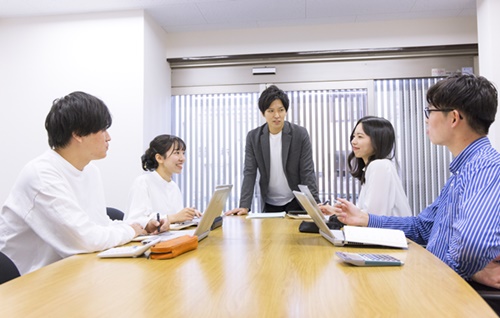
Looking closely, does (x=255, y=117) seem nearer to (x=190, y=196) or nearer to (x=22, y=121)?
(x=190, y=196)

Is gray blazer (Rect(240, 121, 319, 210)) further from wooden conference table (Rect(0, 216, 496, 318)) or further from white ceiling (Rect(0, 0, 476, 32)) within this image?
wooden conference table (Rect(0, 216, 496, 318))

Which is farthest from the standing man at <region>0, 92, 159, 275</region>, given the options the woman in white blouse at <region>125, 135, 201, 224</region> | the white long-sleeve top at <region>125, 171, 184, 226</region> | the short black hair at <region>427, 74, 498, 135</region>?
the short black hair at <region>427, 74, 498, 135</region>

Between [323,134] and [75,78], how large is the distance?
2586 millimetres

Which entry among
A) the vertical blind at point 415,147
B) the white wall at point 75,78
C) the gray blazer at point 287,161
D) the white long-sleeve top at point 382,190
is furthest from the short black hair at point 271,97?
the vertical blind at point 415,147

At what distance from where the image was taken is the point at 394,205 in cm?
212

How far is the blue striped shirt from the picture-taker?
42.4 inches

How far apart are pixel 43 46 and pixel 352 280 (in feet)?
12.7

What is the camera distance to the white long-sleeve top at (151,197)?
2260 mm

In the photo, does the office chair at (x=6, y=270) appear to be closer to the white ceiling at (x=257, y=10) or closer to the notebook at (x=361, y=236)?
the notebook at (x=361, y=236)

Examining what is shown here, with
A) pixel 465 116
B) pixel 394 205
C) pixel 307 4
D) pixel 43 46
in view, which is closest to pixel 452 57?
pixel 307 4

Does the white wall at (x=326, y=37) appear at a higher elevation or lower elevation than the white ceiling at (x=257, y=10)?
lower

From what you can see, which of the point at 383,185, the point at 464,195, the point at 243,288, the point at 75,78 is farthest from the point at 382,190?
the point at 75,78

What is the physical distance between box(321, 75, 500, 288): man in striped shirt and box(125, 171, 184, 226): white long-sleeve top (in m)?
1.21

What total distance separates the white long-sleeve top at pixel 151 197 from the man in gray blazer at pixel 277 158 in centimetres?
60
